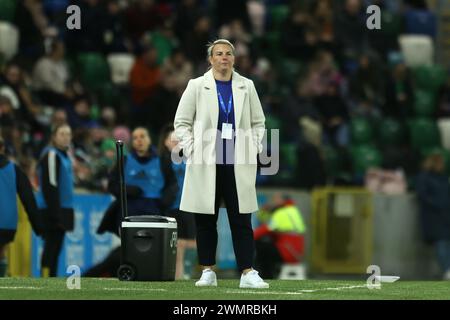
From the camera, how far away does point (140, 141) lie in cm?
1723

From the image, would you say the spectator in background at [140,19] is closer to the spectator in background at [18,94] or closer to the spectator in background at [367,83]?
the spectator in background at [367,83]

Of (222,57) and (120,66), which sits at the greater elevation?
(120,66)

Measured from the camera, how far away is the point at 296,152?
79.8ft

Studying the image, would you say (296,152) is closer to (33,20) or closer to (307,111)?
(307,111)

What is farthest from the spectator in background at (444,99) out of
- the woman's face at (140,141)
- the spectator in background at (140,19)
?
the woman's face at (140,141)

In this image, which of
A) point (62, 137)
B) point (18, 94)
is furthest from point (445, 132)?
point (62, 137)

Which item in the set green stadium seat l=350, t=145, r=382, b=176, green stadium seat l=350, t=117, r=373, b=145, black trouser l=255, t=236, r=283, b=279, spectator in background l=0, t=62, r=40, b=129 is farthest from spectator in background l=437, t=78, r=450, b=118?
spectator in background l=0, t=62, r=40, b=129

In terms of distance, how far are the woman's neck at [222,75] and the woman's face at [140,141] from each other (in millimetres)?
3440

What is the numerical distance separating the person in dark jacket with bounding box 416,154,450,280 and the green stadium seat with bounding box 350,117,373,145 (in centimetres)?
196

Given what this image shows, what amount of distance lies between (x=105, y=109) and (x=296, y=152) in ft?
9.35

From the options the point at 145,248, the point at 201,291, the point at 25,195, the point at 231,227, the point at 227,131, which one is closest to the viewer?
the point at 201,291

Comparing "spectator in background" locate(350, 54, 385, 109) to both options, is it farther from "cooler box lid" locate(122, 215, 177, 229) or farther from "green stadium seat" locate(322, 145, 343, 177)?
"cooler box lid" locate(122, 215, 177, 229)

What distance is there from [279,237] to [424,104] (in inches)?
236

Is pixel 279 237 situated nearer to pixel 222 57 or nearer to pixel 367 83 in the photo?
pixel 367 83
